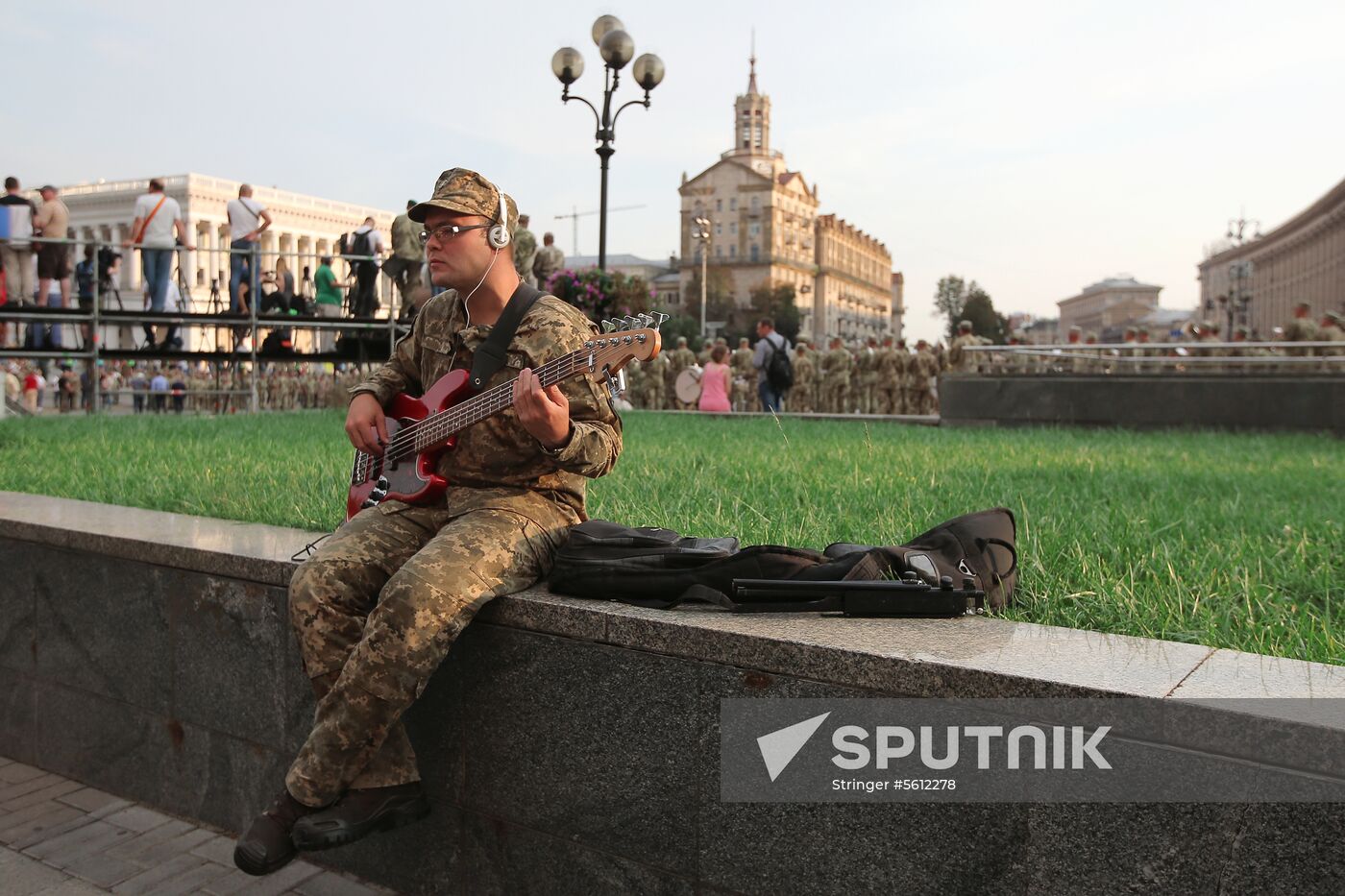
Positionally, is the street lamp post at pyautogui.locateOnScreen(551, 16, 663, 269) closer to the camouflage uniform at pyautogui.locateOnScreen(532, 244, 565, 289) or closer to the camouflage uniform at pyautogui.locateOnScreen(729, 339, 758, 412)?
the camouflage uniform at pyautogui.locateOnScreen(532, 244, 565, 289)

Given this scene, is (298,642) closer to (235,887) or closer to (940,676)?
(235,887)

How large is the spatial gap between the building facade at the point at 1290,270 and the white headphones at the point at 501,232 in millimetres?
80211

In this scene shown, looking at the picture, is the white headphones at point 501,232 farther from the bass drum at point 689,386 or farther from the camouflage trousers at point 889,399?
the camouflage trousers at point 889,399

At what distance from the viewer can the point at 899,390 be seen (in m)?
26.4

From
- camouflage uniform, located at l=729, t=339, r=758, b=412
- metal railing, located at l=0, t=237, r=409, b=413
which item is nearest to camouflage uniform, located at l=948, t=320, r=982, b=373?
camouflage uniform, located at l=729, t=339, r=758, b=412

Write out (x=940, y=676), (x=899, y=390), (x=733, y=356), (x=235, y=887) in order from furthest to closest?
(x=733, y=356) → (x=899, y=390) → (x=235, y=887) → (x=940, y=676)

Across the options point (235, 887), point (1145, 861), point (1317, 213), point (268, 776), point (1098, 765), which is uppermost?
point (1317, 213)

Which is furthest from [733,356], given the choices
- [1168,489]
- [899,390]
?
[1168,489]

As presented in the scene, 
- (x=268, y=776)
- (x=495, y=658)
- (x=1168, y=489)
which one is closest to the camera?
(x=495, y=658)

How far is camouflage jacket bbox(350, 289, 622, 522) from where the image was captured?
3.43 m

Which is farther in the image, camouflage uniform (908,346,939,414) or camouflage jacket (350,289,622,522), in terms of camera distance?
camouflage uniform (908,346,939,414)

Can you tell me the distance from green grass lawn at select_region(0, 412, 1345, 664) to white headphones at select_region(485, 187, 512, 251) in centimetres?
154

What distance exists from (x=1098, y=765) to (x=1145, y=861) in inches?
7.4

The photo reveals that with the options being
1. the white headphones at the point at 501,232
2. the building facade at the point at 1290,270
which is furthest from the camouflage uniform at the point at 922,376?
the building facade at the point at 1290,270
